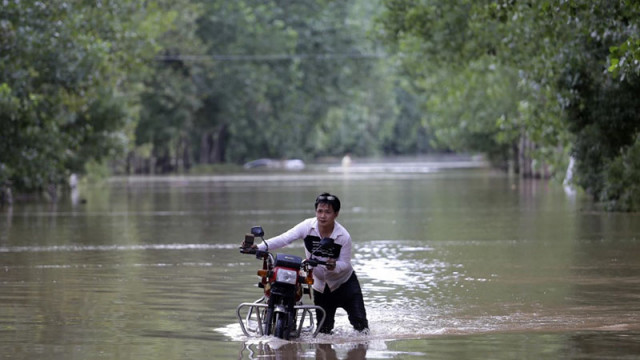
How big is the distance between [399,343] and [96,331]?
9.16 ft

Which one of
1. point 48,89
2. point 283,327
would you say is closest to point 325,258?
point 283,327

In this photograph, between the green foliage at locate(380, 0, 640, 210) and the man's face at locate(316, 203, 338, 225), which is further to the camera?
the green foliage at locate(380, 0, 640, 210)

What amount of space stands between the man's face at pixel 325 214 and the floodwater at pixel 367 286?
1.04m

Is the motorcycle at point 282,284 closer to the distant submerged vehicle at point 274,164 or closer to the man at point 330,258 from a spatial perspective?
the man at point 330,258

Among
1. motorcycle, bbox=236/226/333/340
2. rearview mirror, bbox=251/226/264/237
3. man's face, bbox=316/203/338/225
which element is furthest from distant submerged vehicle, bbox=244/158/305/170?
rearview mirror, bbox=251/226/264/237

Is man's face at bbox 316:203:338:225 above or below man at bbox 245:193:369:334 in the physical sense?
above

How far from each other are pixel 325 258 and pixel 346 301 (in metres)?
0.59

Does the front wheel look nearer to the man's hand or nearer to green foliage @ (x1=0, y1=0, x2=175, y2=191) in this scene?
the man's hand

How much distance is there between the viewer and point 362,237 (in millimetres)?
26531

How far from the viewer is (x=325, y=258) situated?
39.1 ft

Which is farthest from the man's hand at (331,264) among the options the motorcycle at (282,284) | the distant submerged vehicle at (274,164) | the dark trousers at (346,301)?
the distant submerged vehicle at (274,164)

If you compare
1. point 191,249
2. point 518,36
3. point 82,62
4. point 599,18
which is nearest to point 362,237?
point 191,249

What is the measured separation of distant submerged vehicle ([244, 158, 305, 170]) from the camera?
120 meters

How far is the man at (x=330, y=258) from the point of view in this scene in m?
11.9
